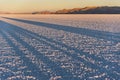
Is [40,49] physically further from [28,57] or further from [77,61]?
[77,61]

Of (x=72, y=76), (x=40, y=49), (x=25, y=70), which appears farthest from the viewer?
(x=40, y=49)

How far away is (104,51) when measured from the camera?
7195 mm

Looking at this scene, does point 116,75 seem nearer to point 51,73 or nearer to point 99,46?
point 51,73

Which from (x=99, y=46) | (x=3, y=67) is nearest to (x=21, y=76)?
(x=3, y=67)

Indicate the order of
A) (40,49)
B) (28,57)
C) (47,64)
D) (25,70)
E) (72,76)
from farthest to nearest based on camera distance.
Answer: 1. (40,49)
2. (28,57)
3. (47,64)
4. (25,70)
5. (72,76)

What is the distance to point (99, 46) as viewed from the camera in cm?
808

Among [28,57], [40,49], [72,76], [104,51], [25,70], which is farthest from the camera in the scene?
[40,49]

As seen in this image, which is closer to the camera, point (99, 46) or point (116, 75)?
point (116, 75)

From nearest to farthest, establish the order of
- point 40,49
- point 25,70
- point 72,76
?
point 72,76 < point 25,70 < point 40,49

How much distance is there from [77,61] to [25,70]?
4.31ft

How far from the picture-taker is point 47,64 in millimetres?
5637

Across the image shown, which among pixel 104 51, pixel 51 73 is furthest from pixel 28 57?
pixel 104 51

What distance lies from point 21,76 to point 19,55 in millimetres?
2132

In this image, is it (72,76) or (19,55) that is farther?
(19,55)
